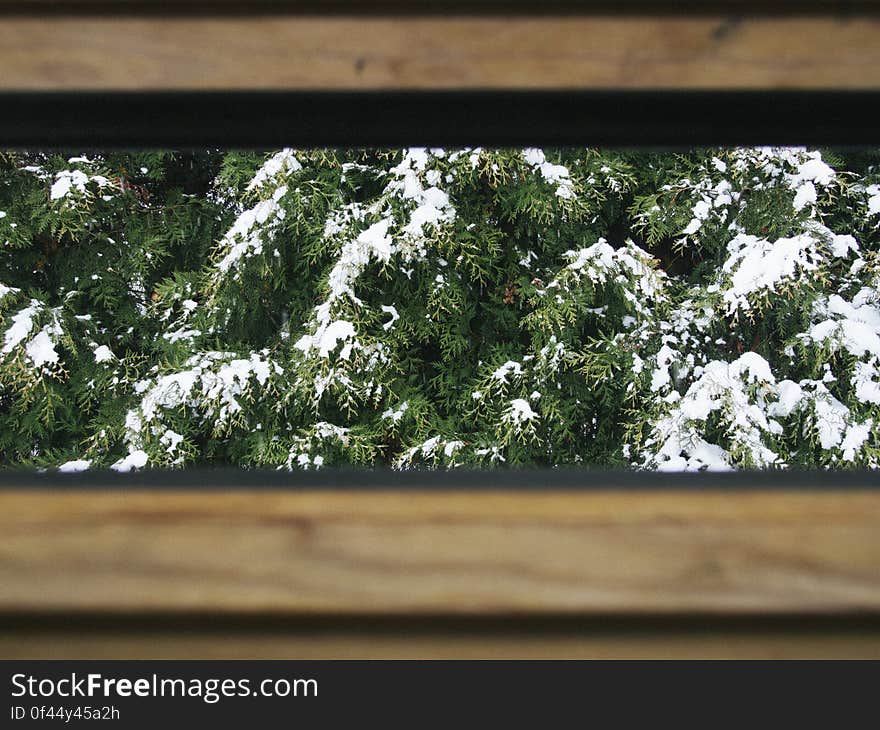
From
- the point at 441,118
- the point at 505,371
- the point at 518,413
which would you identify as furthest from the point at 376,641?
the point at 505,371

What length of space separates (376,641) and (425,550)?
5 cm

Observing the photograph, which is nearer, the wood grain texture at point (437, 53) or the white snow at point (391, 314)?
the wood grain texture at point (437, 53)

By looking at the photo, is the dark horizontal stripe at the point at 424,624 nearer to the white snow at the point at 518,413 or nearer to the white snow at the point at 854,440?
the white snow at the point at 518,413

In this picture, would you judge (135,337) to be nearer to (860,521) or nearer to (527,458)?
(527,458)

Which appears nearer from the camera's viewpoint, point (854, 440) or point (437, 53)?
point (437, 53)

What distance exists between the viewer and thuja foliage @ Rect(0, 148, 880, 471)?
269cm

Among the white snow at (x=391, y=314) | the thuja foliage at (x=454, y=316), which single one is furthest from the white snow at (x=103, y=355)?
the white snow at (x=391, y=314)

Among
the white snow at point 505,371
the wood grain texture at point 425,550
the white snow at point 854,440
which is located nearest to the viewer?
the wood grain texture at point 425,550

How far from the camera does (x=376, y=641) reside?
0.37 meters

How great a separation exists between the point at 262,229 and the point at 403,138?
253cm

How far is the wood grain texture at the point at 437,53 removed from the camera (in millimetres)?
369

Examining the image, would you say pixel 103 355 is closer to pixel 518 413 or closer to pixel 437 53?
pixel 518 413

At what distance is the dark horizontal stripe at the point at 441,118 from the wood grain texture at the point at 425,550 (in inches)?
7.1

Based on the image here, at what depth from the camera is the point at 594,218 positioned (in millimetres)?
3111
